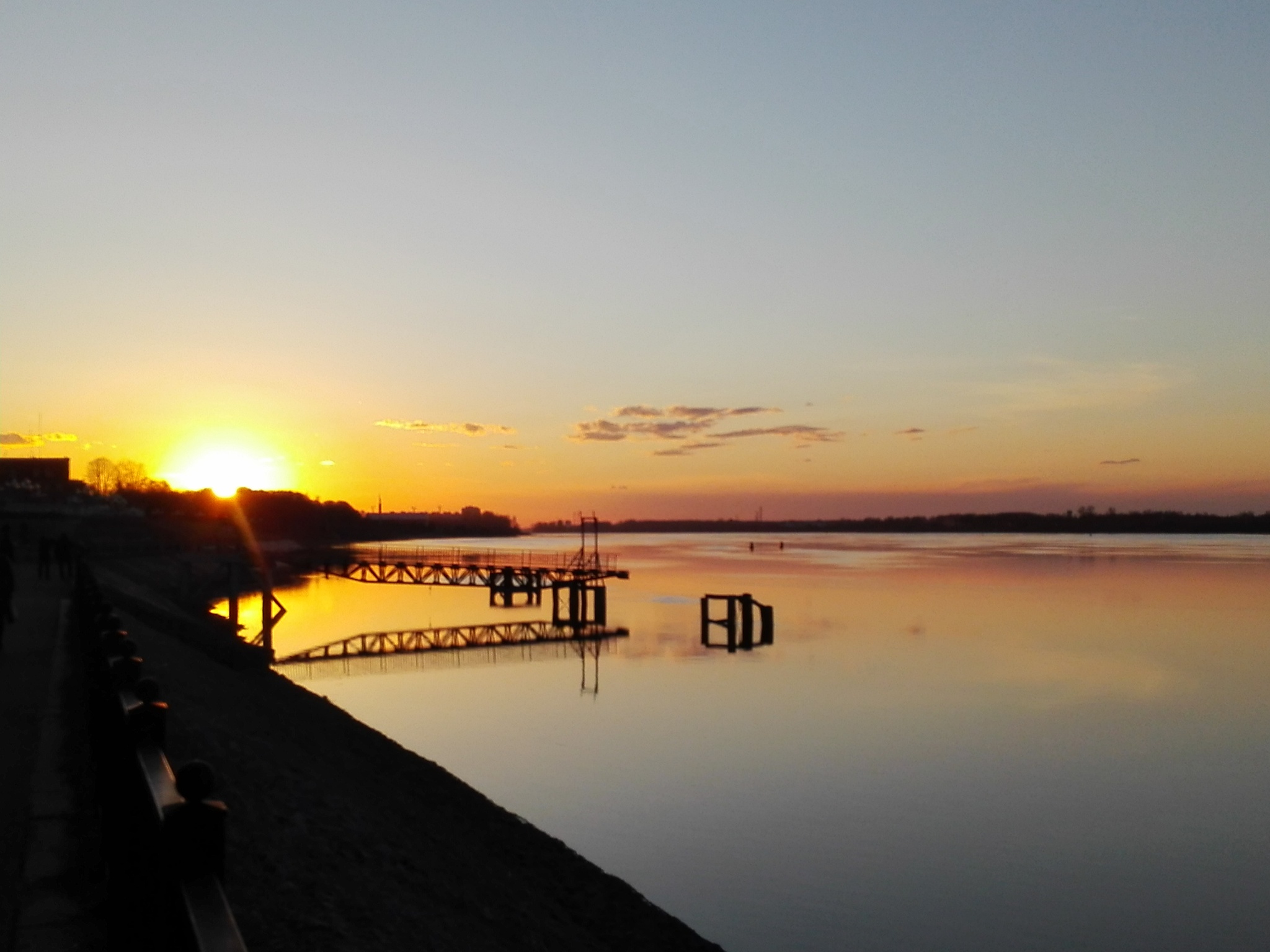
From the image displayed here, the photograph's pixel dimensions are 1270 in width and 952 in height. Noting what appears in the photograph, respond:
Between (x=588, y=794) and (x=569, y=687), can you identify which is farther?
(x=569, y=687)

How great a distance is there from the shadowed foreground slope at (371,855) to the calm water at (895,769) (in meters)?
1.68

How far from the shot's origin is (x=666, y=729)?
30.6m

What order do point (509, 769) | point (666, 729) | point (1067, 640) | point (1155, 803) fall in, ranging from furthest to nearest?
point (1067, 640) → point (666, 729) → point (509, 769) → point (1155, 803)

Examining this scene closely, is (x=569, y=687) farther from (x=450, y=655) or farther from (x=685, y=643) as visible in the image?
(x=685, y=643)

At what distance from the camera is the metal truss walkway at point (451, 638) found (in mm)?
44969

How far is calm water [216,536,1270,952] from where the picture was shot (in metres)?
16.5

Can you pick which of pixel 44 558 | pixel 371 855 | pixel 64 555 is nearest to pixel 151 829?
pixel 371 855

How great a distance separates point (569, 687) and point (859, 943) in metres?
23.9

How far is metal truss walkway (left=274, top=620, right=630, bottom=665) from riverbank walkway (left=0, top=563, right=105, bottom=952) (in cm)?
3007

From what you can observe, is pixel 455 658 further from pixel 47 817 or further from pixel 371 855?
pixel 47 817

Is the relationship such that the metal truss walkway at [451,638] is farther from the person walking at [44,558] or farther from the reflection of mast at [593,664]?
the person walking at [44,558]

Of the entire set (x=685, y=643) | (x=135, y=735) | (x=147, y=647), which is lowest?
(x=685, y=643)

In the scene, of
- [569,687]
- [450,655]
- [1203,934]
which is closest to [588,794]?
[1203,934]

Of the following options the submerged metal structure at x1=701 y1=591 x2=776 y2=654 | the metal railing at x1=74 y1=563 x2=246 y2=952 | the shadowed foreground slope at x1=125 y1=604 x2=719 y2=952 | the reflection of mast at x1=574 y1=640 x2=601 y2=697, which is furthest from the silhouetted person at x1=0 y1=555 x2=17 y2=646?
the submerged metal structure at x1=701 y1=591 x2=776 y2=654
